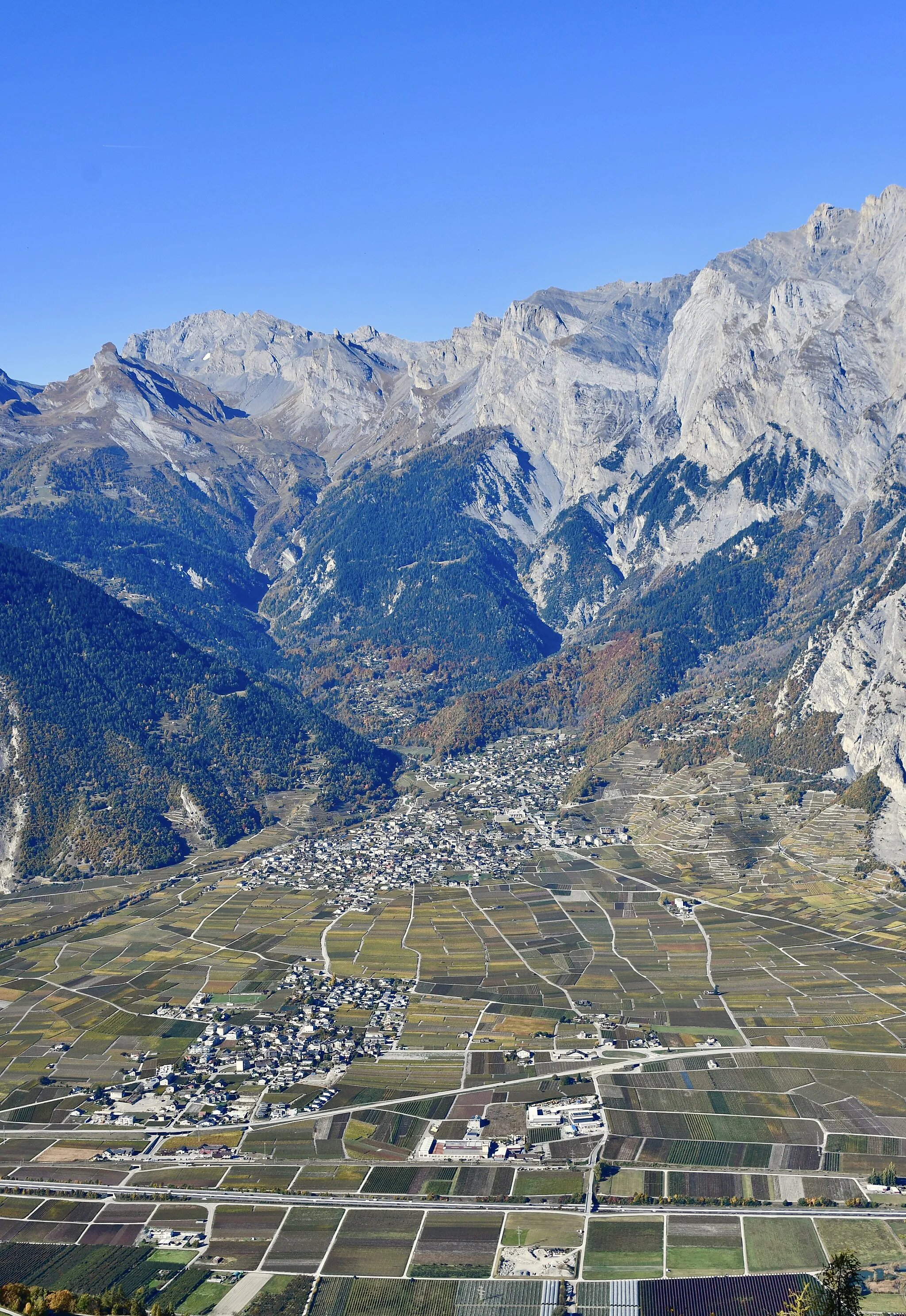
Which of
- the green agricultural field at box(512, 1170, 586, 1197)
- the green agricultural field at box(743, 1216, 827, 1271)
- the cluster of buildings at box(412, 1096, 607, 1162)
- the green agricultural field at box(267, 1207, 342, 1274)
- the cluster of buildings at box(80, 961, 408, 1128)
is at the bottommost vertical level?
the green agricultural field at box(743, 1216, 827, 1271)

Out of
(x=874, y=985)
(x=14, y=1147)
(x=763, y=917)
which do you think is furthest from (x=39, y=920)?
(x=874, y=985)

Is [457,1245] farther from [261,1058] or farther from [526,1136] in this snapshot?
[261,1058]

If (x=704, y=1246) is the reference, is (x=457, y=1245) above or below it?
above

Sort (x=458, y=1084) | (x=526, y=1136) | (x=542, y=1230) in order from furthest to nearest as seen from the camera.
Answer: (x=458, y=1084) → (x=526, y=1136) → (x=542, y=1230)

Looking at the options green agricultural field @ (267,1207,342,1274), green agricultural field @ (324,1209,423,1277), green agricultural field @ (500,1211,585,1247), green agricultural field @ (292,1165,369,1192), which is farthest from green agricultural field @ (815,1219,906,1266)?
green agricultural field @ (267,1207,342,1274)

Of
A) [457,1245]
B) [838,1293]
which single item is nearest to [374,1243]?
[457,1245]

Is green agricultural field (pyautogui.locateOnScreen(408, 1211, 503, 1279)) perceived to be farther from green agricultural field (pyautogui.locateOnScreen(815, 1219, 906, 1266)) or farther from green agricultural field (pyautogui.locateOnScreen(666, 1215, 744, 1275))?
green agricultural field (pyautogui.locateOnScreen(815, 1219, 906, 1266))

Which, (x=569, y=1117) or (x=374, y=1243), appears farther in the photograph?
(x=569, y=1117)

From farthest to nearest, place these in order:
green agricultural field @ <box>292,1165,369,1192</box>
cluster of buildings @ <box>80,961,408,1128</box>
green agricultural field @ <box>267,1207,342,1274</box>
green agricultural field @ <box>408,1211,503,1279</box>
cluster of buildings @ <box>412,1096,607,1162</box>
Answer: cluster of buildings @ <box>80,961,408,1128</box> → cluster of buildings @ <box>412,1096,607,1162</box> → green agricultural field @ <box>292,1165,369,1192</box> → green agricultural field @ <box>267,1207,342,1274</box> → green agricultural field @ <box>408,1211,503,1279</box>

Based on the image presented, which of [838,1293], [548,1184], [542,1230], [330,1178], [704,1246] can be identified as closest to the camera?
[838,1293]

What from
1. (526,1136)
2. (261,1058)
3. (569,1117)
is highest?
(261,1058)
